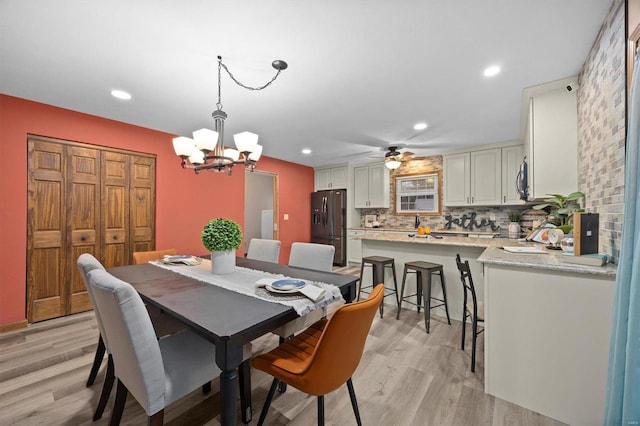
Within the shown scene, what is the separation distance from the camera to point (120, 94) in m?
2.53

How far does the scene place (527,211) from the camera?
4.40m

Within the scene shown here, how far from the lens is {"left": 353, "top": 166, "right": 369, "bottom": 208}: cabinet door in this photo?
588cm

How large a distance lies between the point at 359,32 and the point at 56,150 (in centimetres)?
342

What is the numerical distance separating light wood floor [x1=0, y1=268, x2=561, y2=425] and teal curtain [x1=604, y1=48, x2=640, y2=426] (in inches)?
30.1

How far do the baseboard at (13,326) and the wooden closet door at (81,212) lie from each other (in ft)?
1.14

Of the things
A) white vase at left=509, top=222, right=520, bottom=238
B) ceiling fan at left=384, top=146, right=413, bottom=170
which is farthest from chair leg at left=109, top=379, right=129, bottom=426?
white vase at left=509, top=222, right=520, bottom=238

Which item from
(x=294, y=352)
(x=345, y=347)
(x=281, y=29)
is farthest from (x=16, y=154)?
(x=345, y=347)

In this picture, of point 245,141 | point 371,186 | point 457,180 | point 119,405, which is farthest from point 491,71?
point 371,186

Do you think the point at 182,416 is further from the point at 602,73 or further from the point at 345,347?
the point at 602,73

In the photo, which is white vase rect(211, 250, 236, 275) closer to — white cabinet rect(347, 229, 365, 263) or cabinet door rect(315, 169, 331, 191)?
white cabinet rect(347, 229, 365, 263)

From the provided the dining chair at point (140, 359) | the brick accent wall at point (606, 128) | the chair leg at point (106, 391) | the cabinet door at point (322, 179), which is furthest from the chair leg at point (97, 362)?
the cabinet door at point (322, 179)

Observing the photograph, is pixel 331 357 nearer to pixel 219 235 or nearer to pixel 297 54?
pixel 219 235

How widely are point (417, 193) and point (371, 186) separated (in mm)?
991

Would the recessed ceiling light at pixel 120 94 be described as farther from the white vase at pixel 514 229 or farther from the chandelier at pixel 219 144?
the white vase at pixel 514 229
